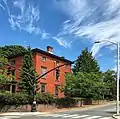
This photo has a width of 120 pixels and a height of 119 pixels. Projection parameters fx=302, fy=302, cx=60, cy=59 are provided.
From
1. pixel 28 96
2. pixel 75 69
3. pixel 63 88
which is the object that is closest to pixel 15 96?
pixel 28 96

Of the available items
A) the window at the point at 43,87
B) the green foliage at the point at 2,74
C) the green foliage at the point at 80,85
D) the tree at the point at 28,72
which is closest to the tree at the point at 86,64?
the window at the point at 43,87

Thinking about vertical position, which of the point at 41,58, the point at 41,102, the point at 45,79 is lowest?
the point at 41,102

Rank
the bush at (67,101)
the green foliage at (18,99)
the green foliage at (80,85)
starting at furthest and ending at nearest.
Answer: the green foliage at (80,85), the bush at (67,101), the green foliage at (18,99)

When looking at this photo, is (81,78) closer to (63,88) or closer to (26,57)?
(63,88)

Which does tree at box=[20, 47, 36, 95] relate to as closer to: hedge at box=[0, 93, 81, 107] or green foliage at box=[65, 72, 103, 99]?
hedge at box=[0, 93, 81, 107]

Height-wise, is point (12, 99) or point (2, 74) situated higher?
point (2, 74)

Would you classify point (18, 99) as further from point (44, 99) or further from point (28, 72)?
point (28, 72)

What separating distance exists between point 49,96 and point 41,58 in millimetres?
13176

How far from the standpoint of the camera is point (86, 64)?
8294cm

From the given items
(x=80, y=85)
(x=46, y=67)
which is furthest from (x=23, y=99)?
(x=46, y=67)

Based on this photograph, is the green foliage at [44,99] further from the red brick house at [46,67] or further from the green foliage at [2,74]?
the red brick house at [46,67]

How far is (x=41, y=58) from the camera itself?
56.8 m

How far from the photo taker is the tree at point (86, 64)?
81.4 m

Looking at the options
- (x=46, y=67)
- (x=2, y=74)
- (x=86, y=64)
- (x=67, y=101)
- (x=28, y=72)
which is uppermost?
(x=86, y=64)
